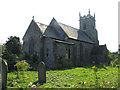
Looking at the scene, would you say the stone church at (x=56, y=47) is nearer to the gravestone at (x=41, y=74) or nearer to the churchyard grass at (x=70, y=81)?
the churchyard grass at (x=70, y=81)

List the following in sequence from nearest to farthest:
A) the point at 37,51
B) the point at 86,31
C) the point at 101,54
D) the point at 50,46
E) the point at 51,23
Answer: the point at 50,46 < the point at 37,51 < the point at 51,23 < the point at 101,54 < the point at 86,31

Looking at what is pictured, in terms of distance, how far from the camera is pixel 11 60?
599 inches

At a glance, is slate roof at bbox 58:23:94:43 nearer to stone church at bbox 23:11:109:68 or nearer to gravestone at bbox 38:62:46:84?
stone church at bbox 23:11:109:68

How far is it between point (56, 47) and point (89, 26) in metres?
20.6

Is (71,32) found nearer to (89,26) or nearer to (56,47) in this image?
(56,47)

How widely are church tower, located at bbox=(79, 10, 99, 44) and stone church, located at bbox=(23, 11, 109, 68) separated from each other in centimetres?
456

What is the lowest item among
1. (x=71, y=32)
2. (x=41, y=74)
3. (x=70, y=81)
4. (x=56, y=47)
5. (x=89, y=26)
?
(x=70, y=81)

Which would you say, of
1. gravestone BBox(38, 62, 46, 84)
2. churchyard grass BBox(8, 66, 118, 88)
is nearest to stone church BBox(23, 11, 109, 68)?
churchyard grass BBox(8, 66, 118, 88)

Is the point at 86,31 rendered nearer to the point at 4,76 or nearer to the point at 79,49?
the point at 79,49

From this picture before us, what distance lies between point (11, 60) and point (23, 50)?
946 centimetres

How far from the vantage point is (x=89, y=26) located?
36.5m

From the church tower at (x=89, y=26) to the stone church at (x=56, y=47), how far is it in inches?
179

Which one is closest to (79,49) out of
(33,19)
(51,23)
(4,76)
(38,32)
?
(51,23)

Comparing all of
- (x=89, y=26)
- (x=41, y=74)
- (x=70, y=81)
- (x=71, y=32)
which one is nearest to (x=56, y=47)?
(x=71, y=32)
